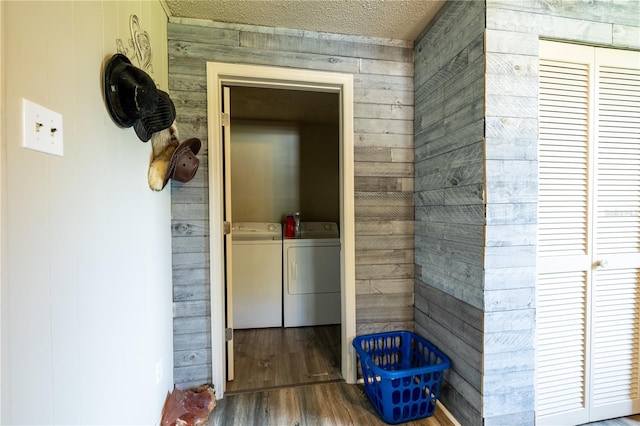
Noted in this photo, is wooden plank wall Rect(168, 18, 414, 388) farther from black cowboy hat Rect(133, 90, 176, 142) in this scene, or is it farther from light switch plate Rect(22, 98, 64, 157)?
light switch plate Rect(22, 98, 64, 157)

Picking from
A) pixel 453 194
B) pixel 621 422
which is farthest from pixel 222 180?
pixel 621 422

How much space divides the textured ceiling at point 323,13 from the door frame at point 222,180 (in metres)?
0.26

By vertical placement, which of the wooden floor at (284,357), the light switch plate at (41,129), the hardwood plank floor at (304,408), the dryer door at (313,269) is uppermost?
the light switch plate at (41,129)

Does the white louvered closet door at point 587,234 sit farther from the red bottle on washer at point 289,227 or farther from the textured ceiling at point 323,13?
the red bottle on washer at point 289,227

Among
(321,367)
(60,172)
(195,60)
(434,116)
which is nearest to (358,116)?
(434,116)

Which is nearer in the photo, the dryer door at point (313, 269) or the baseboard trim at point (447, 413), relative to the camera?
the baseboard trim at point (447, 413)

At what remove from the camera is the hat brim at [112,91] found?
0.93 meters

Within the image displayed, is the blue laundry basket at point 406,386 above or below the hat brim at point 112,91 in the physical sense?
below

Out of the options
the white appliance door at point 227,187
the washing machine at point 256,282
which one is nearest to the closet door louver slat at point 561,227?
the white appliance door at point 227,187

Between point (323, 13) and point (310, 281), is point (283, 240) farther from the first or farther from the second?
point (323, 13)

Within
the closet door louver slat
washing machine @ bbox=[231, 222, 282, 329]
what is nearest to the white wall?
washing machine @ bbox=[231, 222, 282, 329]

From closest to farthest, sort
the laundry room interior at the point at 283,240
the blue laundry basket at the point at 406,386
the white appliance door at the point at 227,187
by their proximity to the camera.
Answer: the blue laundry basket at the point at 406,386, the white appliance door at the point at 227,187, the laundry room interior at the point at 283,240

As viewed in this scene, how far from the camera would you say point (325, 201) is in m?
3.25

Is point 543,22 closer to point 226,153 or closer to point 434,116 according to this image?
point 434,116
